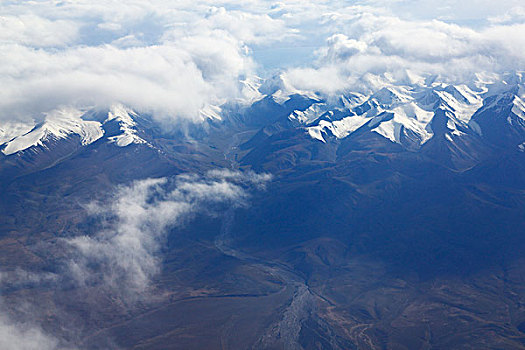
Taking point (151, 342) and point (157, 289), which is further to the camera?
point (157, 289)

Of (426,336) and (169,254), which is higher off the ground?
(426,336)

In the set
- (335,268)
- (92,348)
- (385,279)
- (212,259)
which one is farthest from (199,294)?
(385,279)

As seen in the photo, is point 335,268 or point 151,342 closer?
point 151,342

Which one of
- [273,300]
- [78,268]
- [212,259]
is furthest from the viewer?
[212,259]

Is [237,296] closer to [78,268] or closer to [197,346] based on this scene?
[197,346]

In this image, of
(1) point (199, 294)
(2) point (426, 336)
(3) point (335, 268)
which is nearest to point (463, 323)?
(2) point (426, 336)

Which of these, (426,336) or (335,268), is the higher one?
(426,336)

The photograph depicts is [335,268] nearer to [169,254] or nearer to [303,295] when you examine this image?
[303,295]

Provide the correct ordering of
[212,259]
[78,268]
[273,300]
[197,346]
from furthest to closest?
[212,259], [78,268], [273,300], [197,346]

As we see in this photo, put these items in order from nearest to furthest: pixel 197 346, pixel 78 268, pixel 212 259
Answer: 1. pixel 197 346
2. pixel 78 268
3. pixel 212 259
